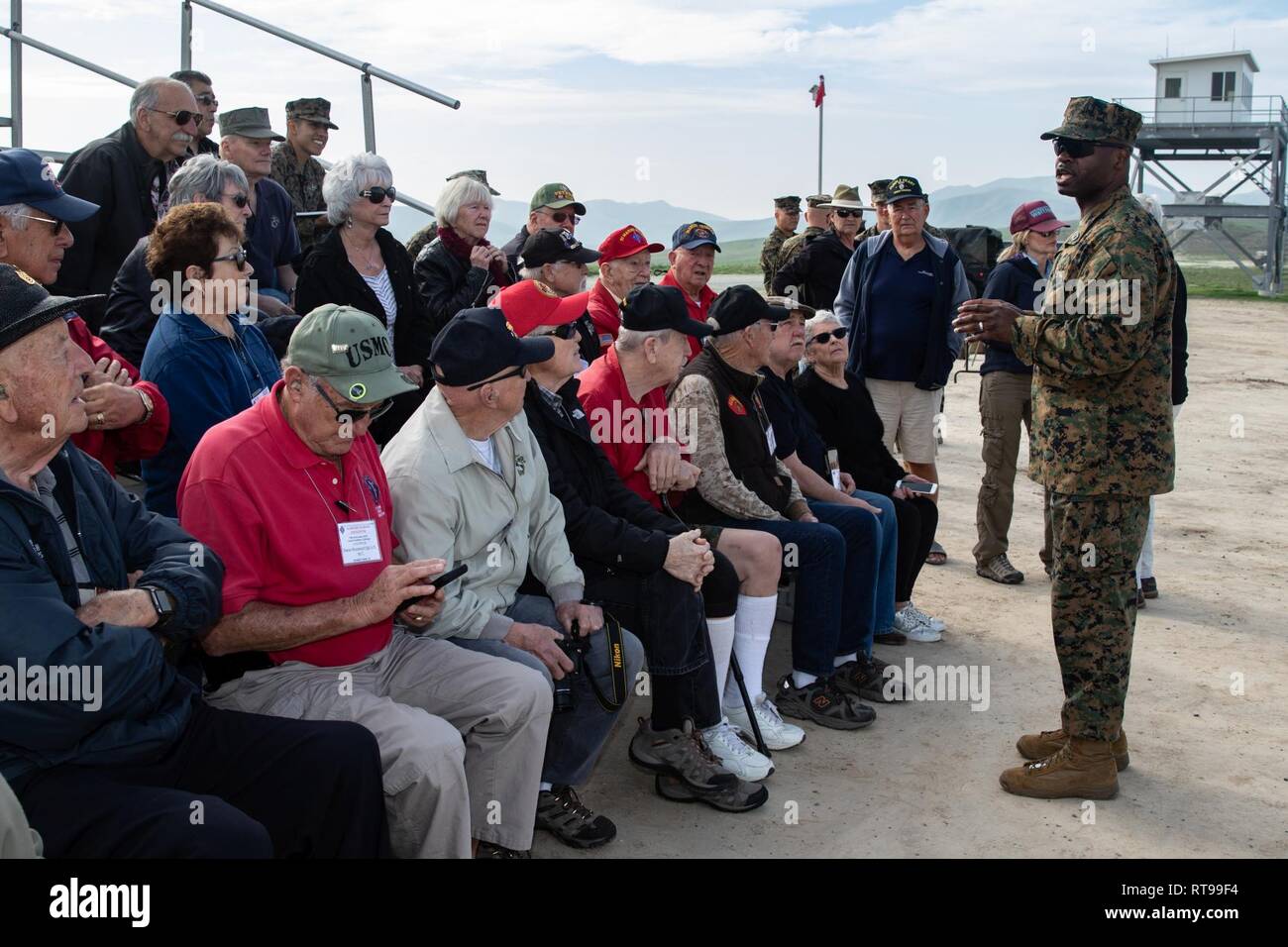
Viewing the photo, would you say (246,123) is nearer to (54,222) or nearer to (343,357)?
(54,222)

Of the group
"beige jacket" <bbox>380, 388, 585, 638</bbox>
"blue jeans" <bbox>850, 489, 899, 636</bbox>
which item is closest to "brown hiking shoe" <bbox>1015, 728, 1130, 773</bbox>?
"blue jeans" <bbox>850, 489, 899, 636</bbox>

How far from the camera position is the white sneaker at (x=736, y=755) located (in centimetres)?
431

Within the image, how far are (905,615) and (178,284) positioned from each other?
385 cm

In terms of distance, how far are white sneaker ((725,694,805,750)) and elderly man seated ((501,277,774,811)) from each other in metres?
0.25

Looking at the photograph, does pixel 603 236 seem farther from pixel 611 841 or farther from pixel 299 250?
pixel 611 841

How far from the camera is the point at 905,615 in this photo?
5895mm

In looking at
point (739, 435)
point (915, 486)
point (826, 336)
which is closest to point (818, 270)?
point (826, 336)

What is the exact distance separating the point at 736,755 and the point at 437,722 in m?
1.53

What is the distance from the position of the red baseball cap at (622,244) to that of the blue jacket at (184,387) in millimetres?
2750

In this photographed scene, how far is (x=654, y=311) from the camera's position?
4.66m

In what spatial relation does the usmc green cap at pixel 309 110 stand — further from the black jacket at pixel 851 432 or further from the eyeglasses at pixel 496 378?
the eyeglasses at pixel 496 378

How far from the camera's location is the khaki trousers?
3041mm

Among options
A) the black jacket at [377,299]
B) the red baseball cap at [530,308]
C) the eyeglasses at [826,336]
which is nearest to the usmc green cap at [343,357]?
the red baseball cap at [530,308]
